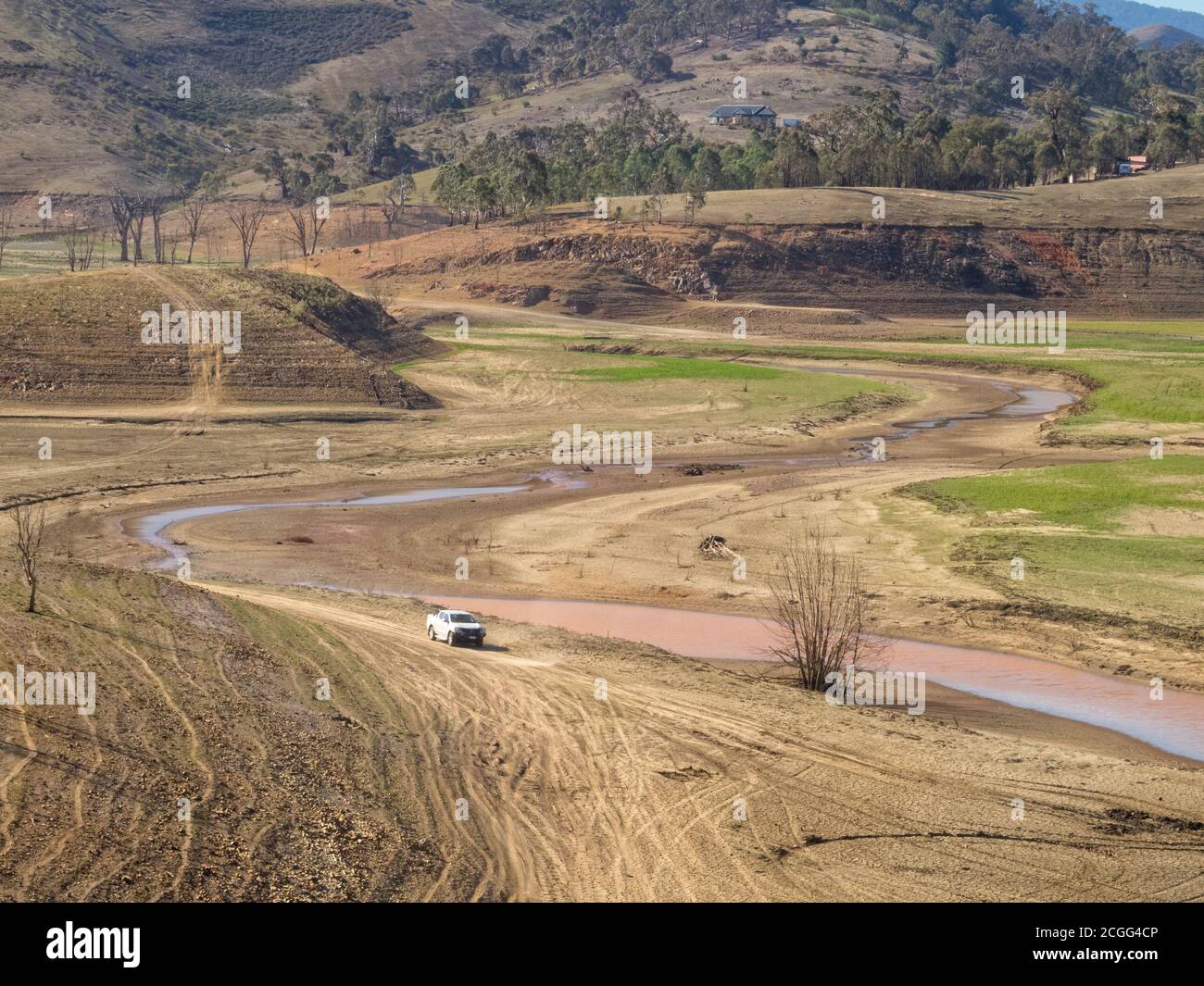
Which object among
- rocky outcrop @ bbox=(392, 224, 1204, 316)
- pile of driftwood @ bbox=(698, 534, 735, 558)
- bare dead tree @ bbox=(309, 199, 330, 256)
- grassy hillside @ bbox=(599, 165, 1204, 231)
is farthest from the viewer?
bare dead tree @ bbox=(309, 199, 330, 256)

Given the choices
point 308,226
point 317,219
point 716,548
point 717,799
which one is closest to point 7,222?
point 308,226

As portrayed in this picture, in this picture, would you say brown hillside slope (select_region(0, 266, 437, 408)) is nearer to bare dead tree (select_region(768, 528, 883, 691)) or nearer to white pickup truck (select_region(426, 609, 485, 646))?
bare dead tree (select_region(768, 528, 883, 691))

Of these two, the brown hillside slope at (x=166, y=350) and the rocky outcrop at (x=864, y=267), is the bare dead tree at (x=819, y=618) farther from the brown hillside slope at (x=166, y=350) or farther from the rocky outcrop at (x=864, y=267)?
the rocky outcrop at (x=864, y=267)

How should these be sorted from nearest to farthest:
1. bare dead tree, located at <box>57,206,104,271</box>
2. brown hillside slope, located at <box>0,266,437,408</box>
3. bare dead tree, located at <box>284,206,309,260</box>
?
brown hillside slope, located at <box>0,266,437,408</box> → bare dead tree, located at <box>57,206,104,271</box> → bare dead tree, located at <box>284,206,309,260</box>

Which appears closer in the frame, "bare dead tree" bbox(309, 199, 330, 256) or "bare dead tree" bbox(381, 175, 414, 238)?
"bare dead tree" bbox(309, 199, 330, 256)

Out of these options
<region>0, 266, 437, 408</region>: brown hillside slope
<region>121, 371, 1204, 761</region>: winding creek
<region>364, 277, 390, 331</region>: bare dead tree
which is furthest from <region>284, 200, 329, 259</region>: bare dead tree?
<region>121, 371, 1204, 761</region>: winding creek

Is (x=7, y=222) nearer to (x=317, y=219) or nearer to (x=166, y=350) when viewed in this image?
(x=317, y=219)
